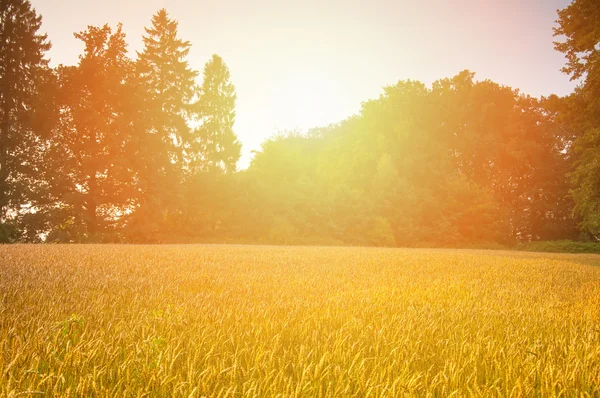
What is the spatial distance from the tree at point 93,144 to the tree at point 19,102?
1.41 metres

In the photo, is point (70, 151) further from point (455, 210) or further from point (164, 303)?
point (455, 210)

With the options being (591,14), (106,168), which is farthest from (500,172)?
(106,168)

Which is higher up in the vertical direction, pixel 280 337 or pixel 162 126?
pixel 162 126

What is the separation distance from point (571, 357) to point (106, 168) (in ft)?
89.3

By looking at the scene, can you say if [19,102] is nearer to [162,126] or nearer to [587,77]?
[162,126]

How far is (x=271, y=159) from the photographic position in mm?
32219

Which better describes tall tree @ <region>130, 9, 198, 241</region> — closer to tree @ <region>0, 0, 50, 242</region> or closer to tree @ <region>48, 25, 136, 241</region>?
tree @ <region>48, 25, 136, 241</region>

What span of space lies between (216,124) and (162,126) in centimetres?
646

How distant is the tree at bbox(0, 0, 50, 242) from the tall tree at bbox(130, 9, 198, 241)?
657 centimetres

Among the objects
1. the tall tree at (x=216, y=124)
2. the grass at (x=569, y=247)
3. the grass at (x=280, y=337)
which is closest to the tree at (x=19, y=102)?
the tall tree at (x=216, y=124)

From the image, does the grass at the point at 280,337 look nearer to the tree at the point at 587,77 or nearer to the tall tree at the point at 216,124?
the tree at the point at 587,77

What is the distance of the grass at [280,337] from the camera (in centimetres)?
176

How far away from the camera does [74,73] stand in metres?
25.4

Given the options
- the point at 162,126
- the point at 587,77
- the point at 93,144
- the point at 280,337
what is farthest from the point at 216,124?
the point at 280,337
